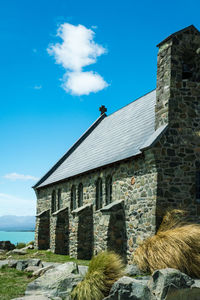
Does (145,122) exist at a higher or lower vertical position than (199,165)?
higher

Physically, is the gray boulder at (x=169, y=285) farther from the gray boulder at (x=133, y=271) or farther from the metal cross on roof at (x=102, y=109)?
the metal cross on roof at (x=102, y=109)

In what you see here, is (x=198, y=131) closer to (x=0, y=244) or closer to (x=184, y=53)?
(x=184, y=53)

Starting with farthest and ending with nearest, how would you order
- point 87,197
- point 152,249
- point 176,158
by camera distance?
point 87,197 → point 176,158 → point 152,249

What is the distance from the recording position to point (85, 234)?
1881 cm

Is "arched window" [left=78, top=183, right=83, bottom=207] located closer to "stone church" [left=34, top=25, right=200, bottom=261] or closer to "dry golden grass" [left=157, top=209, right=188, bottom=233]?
"stone church" [left=34, top=25, right=200, bottom=261]

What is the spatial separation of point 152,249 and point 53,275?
3271 millimetres

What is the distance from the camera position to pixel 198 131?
47.0ft

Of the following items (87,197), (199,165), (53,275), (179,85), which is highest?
(179,85)

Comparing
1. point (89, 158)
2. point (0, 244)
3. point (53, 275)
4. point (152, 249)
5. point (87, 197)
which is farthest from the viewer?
point (0, 244)

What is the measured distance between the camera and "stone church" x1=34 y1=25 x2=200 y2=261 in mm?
13656

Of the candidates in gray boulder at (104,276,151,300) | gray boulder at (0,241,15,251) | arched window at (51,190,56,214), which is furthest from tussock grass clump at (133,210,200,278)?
gray boulder at (0,241,15,251)

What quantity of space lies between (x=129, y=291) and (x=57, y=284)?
2346 millimetres

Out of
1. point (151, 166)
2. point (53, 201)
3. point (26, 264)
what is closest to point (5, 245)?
point (53, 201)

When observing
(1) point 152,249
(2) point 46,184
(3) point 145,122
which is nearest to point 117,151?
(3) point 145,122
